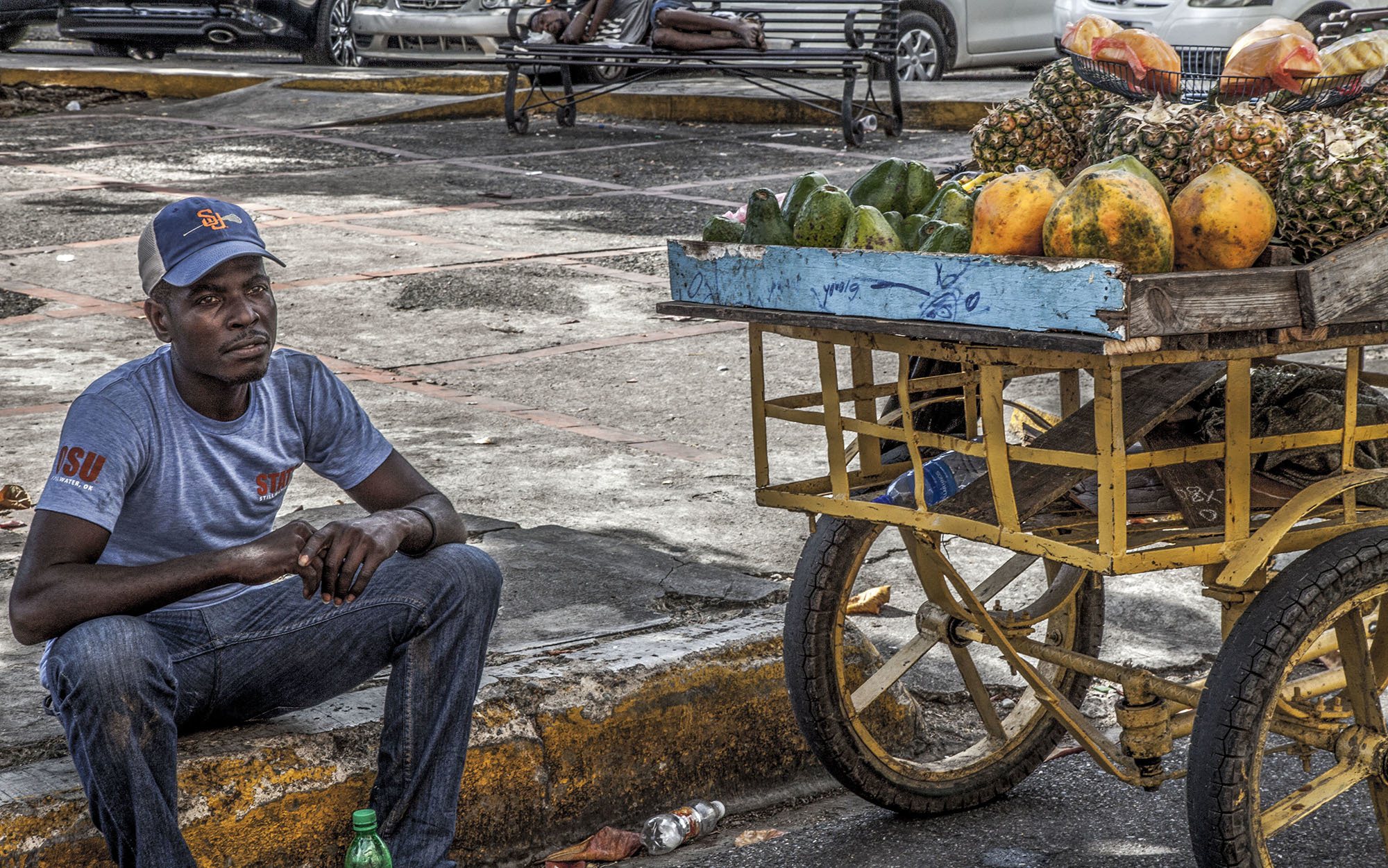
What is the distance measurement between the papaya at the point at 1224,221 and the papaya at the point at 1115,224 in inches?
2.0

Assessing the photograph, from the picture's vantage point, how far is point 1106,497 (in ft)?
7.86

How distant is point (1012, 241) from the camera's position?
2.53 meters

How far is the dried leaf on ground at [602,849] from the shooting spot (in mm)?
3076

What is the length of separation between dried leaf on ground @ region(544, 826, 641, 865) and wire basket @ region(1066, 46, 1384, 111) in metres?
1.71

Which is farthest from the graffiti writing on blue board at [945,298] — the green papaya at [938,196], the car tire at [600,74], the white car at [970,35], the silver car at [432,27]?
the silver car at [432,27]

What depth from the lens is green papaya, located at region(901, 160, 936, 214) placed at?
9.63 feet

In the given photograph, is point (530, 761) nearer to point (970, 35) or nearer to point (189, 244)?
point (189, 244)

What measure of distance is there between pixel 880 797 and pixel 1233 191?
4.42 ft

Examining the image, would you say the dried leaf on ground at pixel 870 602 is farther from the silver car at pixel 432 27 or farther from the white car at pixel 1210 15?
the silver car at pixel 432 27

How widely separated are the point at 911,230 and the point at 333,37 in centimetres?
1603

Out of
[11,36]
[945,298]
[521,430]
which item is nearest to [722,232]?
[945,298]

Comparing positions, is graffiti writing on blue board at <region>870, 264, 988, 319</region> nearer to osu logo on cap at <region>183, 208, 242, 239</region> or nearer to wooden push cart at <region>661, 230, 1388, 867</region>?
wooden push cart at <region>661, 230, 1388, 867</region>

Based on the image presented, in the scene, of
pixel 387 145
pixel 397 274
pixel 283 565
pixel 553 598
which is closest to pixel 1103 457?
pixel 283 565

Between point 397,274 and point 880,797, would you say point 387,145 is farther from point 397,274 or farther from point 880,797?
point 880,797
